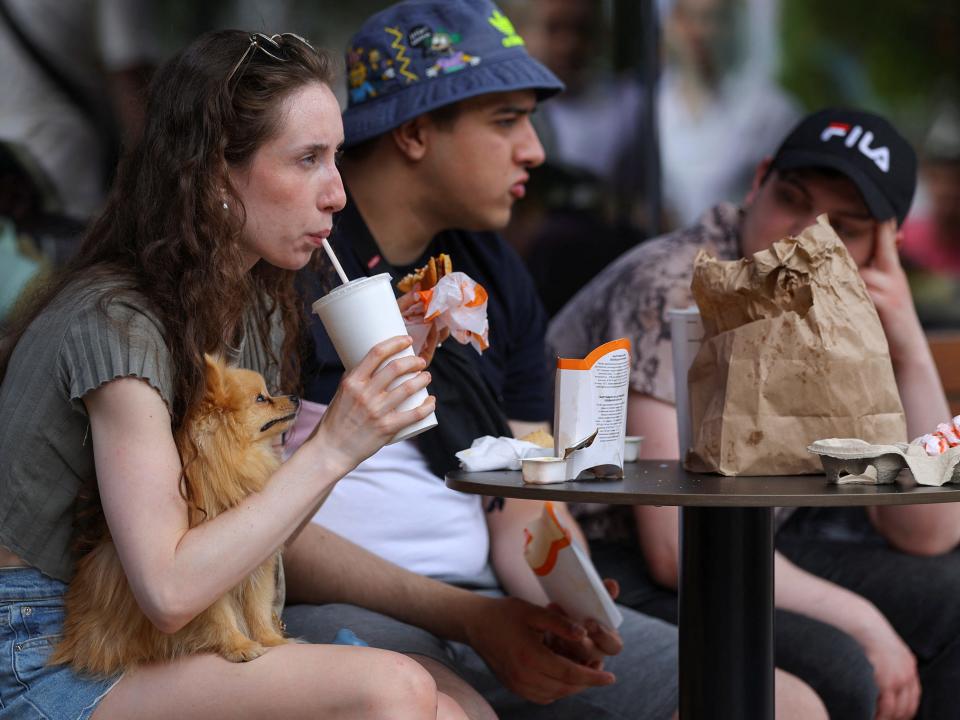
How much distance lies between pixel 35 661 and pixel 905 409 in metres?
1.72

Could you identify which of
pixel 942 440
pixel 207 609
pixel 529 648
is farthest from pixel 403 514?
pixel 942 440

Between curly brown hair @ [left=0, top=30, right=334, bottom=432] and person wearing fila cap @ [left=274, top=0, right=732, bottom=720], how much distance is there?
44 cm

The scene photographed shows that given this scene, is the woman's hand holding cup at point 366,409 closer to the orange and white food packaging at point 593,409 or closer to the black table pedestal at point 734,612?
the orange and white food packaging at point 593,409

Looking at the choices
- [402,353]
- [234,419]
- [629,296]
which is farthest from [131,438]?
[629,296]

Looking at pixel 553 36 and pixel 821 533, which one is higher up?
pixel 553 36

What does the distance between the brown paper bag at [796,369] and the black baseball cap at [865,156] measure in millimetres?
697

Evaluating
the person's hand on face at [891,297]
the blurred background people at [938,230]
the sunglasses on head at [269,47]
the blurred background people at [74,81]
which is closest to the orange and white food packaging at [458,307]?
the sunglasses on head at [269,47]

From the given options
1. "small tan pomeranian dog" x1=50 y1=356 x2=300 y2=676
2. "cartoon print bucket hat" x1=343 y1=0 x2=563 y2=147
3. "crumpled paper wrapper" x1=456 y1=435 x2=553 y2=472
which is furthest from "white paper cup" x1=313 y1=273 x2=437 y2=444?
"cartoon print bucket hat" x1=343 y1=0 x2=563 y2=147

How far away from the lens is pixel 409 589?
2.22 m

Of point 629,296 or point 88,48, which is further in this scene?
point 88,48

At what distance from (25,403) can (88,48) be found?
1.85 m

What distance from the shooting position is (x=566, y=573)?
6.72 ft

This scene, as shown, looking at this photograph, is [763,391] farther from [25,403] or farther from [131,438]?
[25,403]

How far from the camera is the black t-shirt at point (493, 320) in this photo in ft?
7.86
